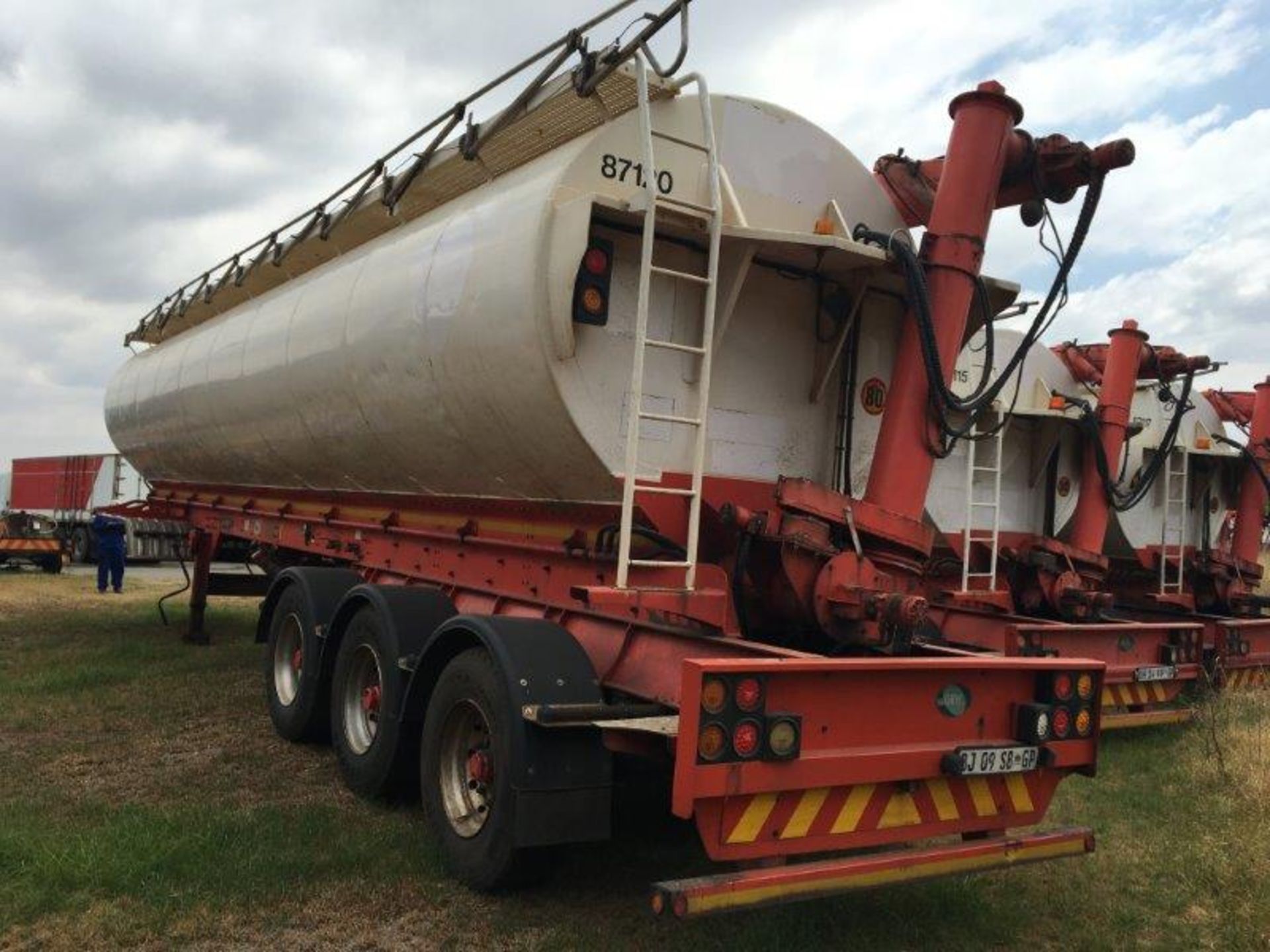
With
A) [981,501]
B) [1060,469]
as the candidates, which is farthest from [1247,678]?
[981,501]

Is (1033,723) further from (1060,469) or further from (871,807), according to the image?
(1060,469)

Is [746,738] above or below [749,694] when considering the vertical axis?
below

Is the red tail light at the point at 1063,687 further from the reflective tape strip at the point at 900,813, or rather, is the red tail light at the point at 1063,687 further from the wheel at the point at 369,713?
the wheel at the point at 369,713

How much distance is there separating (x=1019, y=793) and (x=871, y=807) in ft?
2.55

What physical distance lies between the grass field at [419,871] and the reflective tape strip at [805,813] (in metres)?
0.55

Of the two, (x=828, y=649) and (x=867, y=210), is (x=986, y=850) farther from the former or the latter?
(x=867, y=210)

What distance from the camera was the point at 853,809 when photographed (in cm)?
353

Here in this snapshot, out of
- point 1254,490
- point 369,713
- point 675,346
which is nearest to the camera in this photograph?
point 675,346

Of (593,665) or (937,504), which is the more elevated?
(937,504)

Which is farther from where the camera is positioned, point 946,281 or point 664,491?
point 946,281

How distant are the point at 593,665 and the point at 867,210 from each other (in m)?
2.46

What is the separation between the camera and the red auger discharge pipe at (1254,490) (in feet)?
37.7

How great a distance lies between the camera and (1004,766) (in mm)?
3824

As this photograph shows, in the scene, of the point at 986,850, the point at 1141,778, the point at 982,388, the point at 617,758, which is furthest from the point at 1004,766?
Result: the point at 1141,778
